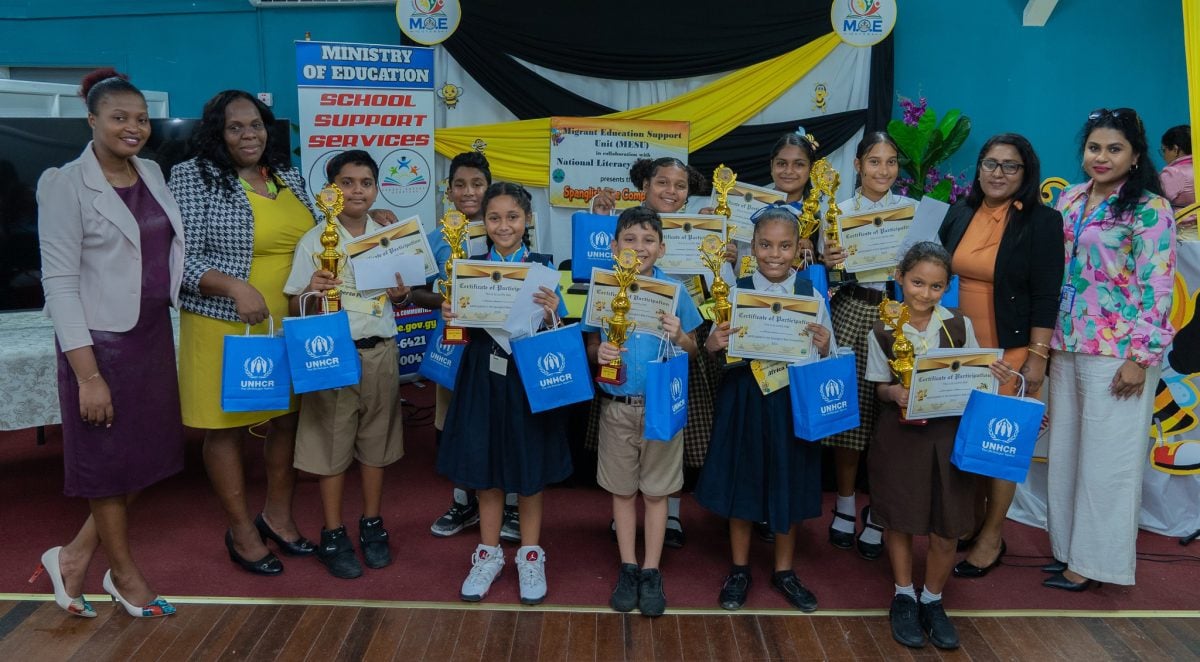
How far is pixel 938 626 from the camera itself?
8.97 ft

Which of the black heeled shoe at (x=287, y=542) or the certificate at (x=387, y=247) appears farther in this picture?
the black heeled shoe at (x=287, y=542)

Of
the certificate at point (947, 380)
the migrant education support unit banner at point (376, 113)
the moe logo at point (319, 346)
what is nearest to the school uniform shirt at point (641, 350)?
the certificate at point (947, 380)

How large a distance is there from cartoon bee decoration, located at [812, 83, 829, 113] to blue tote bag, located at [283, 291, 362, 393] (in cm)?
458

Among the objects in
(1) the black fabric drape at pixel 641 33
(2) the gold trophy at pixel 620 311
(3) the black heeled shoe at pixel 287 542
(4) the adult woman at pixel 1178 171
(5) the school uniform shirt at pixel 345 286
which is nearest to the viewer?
(2) the gold trophy at pixel 620 311

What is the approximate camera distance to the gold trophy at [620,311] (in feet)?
8.54

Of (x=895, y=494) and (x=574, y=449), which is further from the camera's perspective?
(x=574, y=449)

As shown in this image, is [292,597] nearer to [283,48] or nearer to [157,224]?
[157,224]

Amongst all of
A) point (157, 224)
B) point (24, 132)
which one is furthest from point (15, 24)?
point (157, 224)

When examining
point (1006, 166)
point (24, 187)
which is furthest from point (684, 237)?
point (24, 187)

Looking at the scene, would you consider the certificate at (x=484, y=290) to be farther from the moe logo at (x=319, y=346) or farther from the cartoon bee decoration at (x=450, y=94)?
the cartoon bee decoration at (x=450, y=94)

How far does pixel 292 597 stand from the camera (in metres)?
2.97

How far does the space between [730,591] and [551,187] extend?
4.07 meters

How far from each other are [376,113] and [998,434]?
4.47 m

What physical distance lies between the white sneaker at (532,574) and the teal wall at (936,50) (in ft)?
16.3
